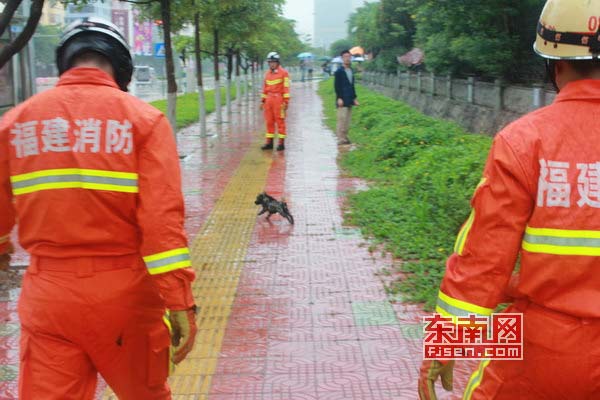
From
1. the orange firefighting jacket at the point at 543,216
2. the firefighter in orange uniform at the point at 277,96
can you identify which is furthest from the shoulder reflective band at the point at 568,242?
the firefighter in orange uniform at the point at 277,96

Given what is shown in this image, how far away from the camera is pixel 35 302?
277 cm

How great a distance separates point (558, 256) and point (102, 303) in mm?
1524

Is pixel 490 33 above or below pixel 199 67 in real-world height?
above

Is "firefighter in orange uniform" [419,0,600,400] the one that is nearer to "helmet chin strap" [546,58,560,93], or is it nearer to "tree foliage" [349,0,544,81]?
"helmet chin strap" [546,58,560,93]

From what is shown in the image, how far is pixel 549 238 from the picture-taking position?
2277 millimetres

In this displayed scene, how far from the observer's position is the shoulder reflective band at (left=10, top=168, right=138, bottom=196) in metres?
2.83

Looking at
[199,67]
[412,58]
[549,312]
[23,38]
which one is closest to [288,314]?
[23,38]

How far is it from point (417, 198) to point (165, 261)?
259 inches

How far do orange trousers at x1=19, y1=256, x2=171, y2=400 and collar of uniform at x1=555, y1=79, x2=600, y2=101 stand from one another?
159 centimetres

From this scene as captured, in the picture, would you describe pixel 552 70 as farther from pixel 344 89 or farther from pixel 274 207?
pixel 344 89

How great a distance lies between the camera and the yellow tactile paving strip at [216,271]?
Result: 15.3ft

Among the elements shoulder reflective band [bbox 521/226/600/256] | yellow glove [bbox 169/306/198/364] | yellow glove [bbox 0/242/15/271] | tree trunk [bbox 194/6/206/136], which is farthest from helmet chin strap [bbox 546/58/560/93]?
tree trunk [bbox 194/6/206/136]

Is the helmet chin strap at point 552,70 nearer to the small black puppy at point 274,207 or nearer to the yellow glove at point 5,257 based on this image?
the yellow glove at point 5,257

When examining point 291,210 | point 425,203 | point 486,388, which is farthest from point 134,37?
point 486,388
